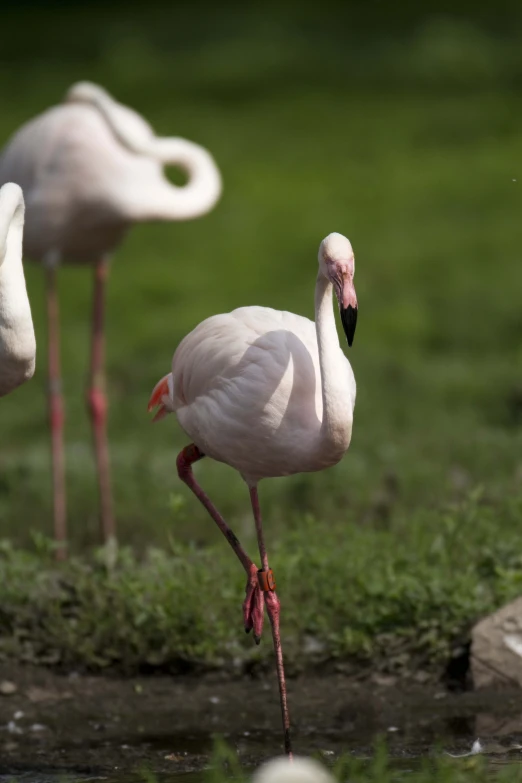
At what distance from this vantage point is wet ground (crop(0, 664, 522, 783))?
4.38 meters

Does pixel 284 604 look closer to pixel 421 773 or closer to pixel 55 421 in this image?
pixel 421 773

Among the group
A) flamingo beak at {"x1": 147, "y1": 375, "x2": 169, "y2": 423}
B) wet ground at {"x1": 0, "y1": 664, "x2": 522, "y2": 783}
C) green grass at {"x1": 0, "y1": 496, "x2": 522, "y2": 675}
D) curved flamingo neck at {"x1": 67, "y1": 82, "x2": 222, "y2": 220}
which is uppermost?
curved flamingo neck at {"x1": 67, "y1": 82, "x2": 222, "y2": 220}

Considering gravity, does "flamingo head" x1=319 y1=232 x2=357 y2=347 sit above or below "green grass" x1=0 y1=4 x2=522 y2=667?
→ below

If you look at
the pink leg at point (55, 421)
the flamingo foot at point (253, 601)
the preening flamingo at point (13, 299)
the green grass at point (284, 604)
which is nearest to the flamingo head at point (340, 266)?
the preening flamingo at point (13, 299)

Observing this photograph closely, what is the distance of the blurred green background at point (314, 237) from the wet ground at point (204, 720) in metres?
0.63

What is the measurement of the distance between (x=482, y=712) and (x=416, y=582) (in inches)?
21.6

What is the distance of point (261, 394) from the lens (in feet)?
13.8

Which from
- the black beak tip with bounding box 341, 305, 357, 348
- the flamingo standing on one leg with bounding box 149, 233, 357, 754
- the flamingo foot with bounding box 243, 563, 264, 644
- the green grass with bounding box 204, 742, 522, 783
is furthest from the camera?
the flamingo foot with bounding box 243, 563, 264, 644

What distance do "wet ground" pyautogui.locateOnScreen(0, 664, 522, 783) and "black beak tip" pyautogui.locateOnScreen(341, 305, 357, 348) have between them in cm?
121

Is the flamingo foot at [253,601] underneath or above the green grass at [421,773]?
above

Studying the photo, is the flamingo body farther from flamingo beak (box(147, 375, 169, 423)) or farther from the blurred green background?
the blurred green background

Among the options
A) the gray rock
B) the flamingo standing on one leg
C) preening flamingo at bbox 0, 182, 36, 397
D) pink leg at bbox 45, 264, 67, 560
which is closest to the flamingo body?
the flamingo standing on one leg

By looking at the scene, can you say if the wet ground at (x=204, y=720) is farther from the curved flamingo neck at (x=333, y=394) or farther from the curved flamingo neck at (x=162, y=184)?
the curved flamingo neck at (x=162, y=184)

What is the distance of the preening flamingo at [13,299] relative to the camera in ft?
13.1
